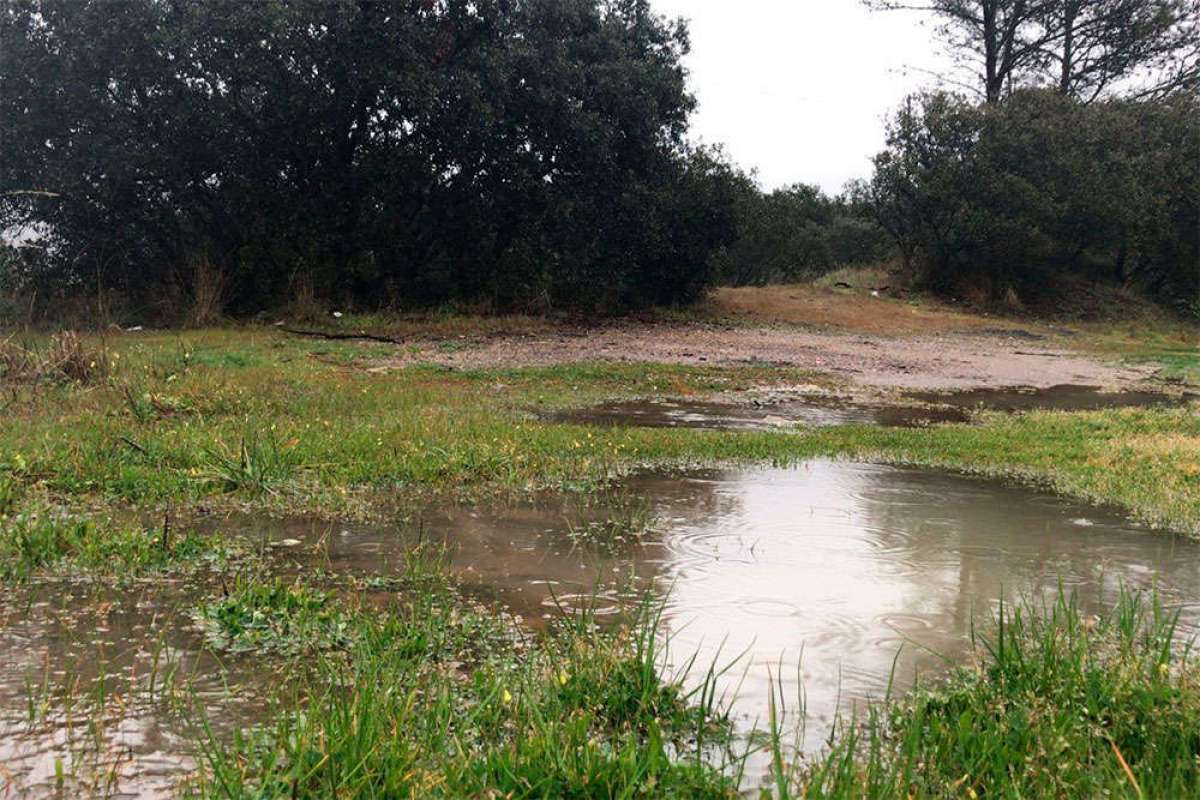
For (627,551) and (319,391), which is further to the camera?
(319,391)

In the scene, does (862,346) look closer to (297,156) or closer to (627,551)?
(297,156)

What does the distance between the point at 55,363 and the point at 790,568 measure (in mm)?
8289

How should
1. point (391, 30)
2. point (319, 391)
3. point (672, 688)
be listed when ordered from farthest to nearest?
point (391, 30) → point (319, 391) → point (672, 688)

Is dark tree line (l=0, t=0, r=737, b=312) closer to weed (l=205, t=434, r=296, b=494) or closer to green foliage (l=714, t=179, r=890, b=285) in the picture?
green foliage (l=714, t=179, r=890, b=285)

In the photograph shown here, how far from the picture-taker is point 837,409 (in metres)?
13.0

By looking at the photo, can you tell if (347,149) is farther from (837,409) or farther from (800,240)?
(800,240)

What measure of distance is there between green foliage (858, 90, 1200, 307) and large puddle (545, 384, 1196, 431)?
565 inches

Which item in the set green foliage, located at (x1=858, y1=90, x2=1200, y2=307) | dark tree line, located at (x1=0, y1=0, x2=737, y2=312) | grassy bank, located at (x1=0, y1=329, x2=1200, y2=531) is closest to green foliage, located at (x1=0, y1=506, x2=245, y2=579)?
grassy bank, located at (x1=0, y1=329, x2=1200, y2=531)

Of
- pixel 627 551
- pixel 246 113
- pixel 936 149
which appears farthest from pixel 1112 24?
pixel 627 551

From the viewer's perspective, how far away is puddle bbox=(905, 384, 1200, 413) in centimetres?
1388

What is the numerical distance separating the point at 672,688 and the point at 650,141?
20517mm

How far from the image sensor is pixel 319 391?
37.8 ft

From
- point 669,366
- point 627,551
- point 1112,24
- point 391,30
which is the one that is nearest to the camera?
point 627,551

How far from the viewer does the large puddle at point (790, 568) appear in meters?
4.13
